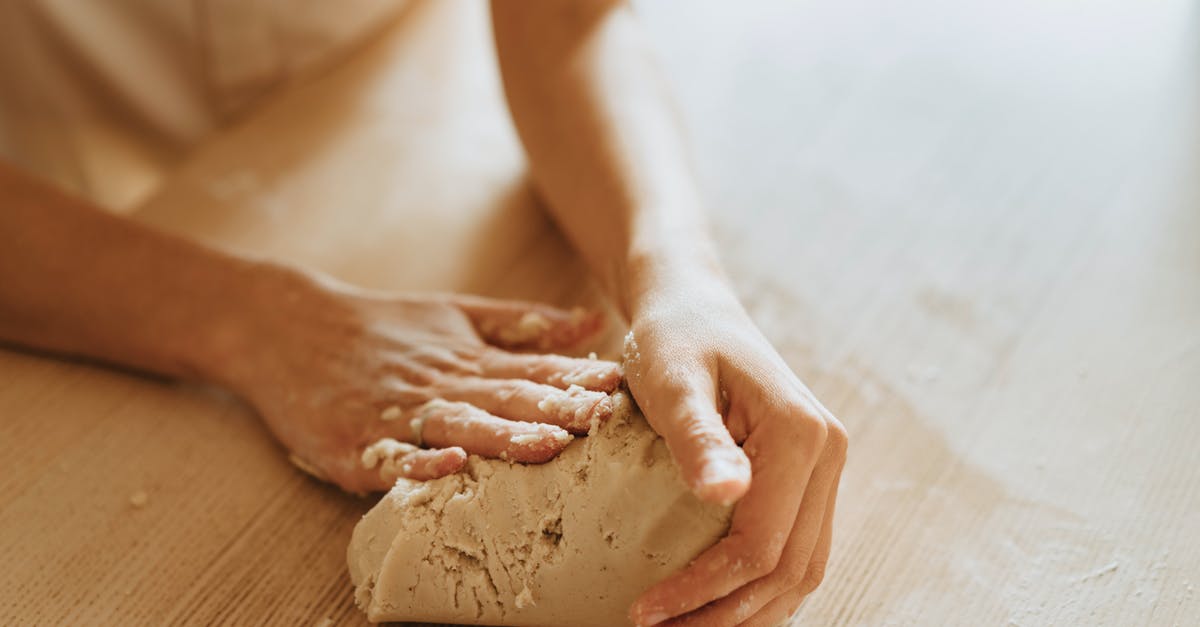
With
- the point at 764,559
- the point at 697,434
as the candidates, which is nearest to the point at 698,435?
the point at 697,434

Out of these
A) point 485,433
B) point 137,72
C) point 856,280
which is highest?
point 137,72

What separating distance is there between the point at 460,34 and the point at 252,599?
96cm

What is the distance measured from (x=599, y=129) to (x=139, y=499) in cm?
61

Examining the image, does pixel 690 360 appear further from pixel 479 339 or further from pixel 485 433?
pixel 479 339

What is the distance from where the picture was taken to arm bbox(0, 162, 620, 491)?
898 mm

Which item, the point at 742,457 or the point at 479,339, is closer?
the point at 742,457

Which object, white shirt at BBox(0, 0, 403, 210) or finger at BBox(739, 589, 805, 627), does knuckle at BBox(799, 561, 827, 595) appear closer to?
finger at BBox(739, 589, 805, 627)

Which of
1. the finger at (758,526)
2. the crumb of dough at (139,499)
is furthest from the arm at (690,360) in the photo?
the crumb of dough at (139,499)

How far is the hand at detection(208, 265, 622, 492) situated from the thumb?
→ 0.23 feet

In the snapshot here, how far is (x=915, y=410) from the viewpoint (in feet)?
3.30

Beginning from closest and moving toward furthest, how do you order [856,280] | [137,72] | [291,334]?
1. [291,334]
2. [856,280]
3. [137,72]

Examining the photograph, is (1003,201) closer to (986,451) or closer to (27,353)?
(986,451)

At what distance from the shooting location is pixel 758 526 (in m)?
0.71

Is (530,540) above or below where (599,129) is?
below
